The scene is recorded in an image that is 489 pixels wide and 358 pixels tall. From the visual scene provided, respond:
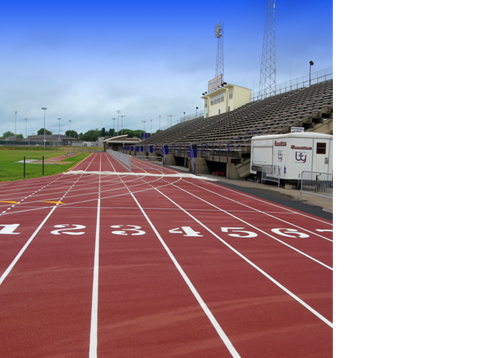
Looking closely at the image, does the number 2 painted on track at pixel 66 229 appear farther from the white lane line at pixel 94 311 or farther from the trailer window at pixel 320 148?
the trailer window at pixel 320 148

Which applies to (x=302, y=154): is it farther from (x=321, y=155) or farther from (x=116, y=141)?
(x=116, y=141)

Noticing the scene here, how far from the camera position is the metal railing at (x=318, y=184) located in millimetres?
14705

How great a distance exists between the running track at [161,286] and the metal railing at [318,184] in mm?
4992

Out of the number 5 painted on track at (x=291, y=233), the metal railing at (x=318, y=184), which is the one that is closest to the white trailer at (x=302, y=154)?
the metal railing at (x=318, y=184)

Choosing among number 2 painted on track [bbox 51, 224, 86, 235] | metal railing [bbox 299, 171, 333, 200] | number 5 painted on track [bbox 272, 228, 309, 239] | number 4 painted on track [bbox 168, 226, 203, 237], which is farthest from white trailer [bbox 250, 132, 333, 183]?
number 2 painted on track [bbox 51, 224, 86, 235]

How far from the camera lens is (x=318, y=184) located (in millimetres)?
15539

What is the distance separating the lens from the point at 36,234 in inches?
293

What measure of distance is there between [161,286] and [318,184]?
11540 mm

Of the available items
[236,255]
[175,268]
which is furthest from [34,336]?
[236,255]

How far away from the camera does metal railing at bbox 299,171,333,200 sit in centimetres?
1470
